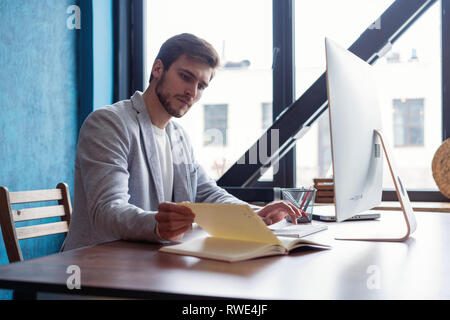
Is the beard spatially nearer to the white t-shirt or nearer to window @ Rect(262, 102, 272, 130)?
the white t-shirt

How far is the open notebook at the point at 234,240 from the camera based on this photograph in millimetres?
854

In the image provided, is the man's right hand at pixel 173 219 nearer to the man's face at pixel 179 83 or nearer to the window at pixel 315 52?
the man's face at pixel 179 83

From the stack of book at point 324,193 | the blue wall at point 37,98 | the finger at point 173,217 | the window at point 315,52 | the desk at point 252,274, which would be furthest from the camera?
the window at point 315,52

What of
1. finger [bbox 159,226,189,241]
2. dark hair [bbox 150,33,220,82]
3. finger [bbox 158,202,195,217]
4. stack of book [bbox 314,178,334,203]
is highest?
dark hair [bbox 150,33,220,82]

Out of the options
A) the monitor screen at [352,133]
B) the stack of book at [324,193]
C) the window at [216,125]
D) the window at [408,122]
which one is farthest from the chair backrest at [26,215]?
the window at [408,122]

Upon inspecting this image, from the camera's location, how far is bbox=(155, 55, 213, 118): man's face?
1.67 metres

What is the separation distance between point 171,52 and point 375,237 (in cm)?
100

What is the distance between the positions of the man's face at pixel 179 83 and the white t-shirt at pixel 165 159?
0.10 m

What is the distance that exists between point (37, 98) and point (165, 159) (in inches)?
33.0

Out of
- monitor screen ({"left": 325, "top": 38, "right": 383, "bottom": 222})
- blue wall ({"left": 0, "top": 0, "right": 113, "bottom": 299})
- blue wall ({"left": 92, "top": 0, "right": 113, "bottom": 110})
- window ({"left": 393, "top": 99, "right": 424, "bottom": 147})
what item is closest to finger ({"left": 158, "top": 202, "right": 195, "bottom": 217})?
monitor screen ({"left": 325, "top": 38, "right": 383, "bottom": 222})

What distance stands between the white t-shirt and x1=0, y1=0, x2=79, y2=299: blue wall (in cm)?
72

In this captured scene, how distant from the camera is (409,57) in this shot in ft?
8.21
